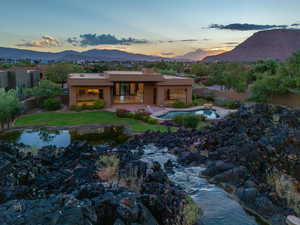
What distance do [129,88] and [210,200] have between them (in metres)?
22.6

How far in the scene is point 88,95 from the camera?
2809 centimetres

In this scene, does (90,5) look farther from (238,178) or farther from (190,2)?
(238,178)

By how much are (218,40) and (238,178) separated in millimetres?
70669

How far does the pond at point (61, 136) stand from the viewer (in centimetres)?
1697

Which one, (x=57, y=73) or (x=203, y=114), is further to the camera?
(x=57, y=73)

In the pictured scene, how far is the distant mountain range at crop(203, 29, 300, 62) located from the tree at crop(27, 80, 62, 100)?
505ft

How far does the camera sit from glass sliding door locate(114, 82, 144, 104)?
29.6m

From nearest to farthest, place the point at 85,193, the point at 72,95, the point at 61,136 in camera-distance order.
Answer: the point at 85,193 < the point at 61,136 < the point at 72,95

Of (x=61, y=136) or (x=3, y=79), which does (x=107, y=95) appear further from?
(x=3, y=79)

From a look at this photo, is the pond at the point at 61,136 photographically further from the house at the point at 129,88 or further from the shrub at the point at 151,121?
the house at the point at 129,88

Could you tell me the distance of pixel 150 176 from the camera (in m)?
9.08

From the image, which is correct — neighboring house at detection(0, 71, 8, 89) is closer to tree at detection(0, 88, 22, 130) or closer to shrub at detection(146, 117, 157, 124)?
tree at detection(0, 88, 22, 130)

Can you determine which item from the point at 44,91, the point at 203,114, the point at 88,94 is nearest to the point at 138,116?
the point at 203,114

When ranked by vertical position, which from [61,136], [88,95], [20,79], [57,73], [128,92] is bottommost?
[61,136]
